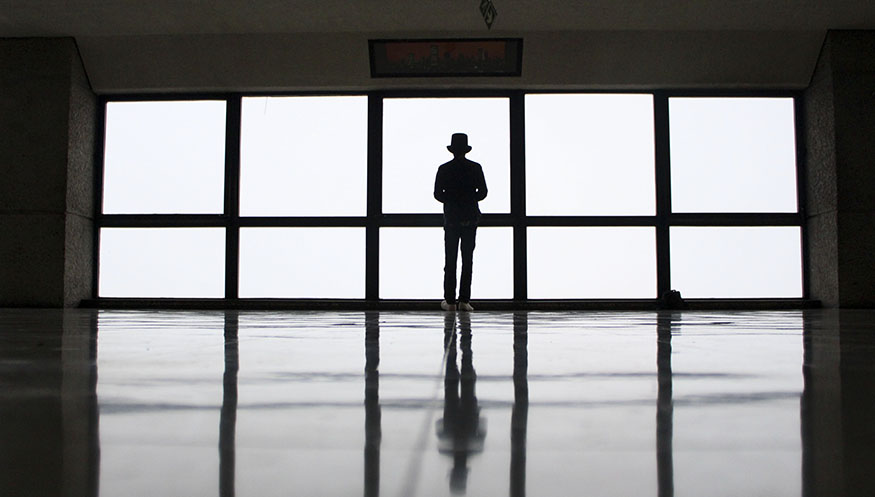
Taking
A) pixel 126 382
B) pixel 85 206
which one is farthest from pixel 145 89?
pixel 126 382

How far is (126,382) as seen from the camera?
24.5 inches

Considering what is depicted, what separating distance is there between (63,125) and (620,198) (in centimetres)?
517

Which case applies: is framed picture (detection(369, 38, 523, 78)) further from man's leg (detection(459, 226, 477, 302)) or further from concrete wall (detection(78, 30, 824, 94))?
man's leg (detection(459, 226, 477, 302))

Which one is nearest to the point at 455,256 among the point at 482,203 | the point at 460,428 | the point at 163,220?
the point at 482,203

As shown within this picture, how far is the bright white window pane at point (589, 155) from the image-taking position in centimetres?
648

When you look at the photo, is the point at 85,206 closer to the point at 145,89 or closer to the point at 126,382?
the point at 145,89

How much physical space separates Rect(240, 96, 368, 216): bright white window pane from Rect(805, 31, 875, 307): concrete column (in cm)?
422

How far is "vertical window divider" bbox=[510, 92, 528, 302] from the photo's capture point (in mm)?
6414

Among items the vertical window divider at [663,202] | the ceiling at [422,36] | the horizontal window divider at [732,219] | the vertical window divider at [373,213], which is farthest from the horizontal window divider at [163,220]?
the horizontal window divider at [732,219]

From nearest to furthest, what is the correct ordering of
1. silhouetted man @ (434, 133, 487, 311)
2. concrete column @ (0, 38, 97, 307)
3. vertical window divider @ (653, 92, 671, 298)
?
silhouetted man @ (434, 133, 487, 311) → concrete column @ (0, 38, 97, 307) → vertical window divider @ (653, 92, 671, 298)

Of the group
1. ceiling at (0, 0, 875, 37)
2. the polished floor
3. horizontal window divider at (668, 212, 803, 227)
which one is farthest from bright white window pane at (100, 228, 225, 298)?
the polished floor

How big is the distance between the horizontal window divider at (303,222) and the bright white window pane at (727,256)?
9.95ft

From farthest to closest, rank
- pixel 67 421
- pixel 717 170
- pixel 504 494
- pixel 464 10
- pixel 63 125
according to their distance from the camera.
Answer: pixel 717 170 < pixel 63 125 < pixel 464 10 < pixel 67 421 < pixel 504 494

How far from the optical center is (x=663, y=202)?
6.42 metres
